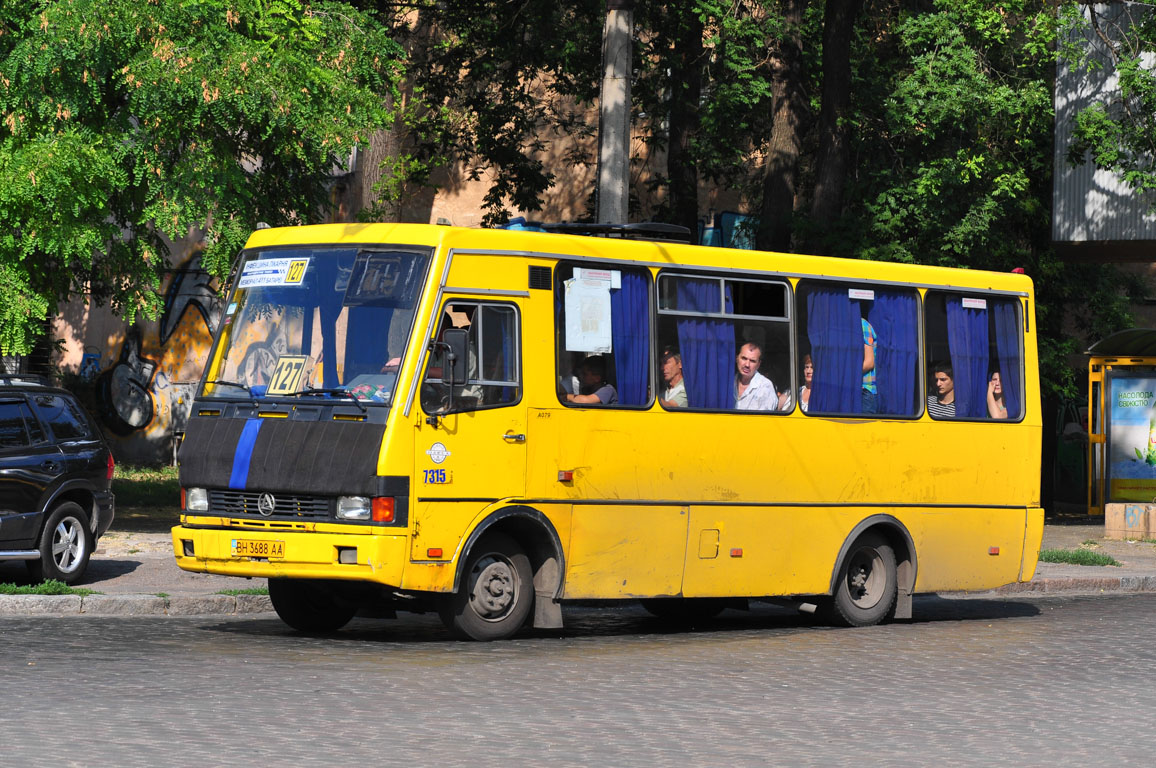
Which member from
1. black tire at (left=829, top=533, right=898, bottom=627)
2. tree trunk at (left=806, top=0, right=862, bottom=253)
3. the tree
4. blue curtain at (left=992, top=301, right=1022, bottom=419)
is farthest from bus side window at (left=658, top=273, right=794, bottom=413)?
tree trunk at (left=806, top=0, right=862, bottom=253)

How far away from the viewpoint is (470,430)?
12.1m

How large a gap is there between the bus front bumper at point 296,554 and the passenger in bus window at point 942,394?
5.57 meters

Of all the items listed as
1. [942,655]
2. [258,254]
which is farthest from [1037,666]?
[258,254]

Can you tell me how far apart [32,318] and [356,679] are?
9444 mm

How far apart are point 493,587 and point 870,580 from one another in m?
4.00

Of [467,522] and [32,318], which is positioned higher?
[32,318]

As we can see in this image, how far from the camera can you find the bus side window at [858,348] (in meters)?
14.3

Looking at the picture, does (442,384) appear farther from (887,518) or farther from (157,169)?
(157,169)

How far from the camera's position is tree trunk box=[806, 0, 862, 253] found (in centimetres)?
2567

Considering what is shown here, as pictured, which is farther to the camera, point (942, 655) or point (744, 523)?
point (744, 523)

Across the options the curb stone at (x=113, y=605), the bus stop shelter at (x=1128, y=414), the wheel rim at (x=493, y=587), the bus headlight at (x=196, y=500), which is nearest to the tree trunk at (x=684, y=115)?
the bus stop shelter at (x=1128, y=414)

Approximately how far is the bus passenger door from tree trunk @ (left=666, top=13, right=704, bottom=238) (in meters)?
16.4

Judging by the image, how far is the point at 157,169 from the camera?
712 inches

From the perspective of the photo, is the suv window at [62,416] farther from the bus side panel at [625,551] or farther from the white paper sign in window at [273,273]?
the bus side panel at [625,551]
